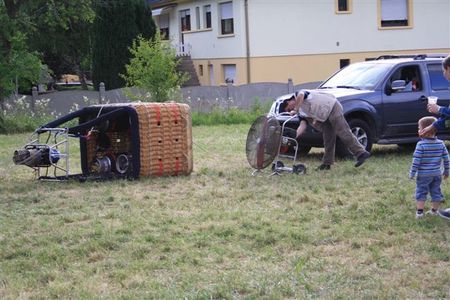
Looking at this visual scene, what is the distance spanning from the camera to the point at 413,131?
1360cm

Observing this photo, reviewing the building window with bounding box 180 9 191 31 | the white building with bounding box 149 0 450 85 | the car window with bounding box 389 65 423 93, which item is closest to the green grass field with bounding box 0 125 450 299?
the car window with bounding box 389 65 423 93

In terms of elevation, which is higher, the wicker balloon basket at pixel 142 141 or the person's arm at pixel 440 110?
the person's arm at pixel 440 110

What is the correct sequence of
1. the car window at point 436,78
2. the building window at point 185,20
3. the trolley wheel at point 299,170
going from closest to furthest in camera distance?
1. the trolley wheel at point 299,170
2. the car window at point 436,78
3. the building window at point 185,20

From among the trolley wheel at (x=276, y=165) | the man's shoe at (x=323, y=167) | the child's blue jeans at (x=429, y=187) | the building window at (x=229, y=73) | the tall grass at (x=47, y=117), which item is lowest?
the man's shoe at (x=323, y=167)

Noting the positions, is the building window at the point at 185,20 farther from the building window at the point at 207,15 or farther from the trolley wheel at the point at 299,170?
the trolley wheel at the point at 299,170

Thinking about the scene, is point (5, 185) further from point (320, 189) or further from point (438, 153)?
point (438, 153)

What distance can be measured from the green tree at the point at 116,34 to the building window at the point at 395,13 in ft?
36.5

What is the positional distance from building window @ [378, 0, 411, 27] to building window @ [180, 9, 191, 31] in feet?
31.6

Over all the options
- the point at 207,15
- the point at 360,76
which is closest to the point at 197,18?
the point at 207,15

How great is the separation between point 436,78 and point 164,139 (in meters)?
5.67

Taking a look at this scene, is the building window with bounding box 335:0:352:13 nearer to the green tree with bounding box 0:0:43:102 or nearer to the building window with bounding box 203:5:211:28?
the building window with bounding box 203:5:211:28

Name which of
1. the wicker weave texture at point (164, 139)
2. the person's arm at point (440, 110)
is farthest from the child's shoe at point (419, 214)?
the wicker weave texture at point (164, 139)

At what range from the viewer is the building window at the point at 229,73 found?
114 feet

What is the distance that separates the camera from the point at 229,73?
35.1m
